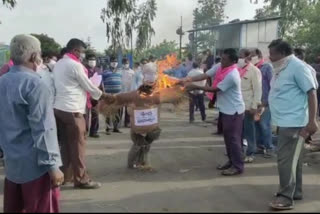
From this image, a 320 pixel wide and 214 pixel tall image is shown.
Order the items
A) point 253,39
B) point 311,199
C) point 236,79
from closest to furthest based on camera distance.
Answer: point 311,199 → point 236,79 → point 253,39

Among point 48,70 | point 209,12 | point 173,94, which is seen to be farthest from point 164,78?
point 209,12

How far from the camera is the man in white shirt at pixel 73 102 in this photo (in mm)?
5914

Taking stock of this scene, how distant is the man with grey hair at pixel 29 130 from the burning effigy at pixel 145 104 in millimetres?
3380

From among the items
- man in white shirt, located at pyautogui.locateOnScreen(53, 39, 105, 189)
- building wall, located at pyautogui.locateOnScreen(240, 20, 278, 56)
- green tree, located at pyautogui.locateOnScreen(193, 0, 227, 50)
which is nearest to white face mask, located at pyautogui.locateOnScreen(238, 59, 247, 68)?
man in white shirt, located at pyautogui.locateOnScreen(53, 39, 105, 189)

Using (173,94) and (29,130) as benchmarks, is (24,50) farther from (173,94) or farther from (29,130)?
(173,94)

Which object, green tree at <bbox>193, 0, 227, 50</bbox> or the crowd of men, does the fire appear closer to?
the crowd of men

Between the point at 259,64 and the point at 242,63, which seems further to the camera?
the point at 259,64

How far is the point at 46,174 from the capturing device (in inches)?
135

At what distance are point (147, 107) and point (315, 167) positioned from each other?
2807 mm

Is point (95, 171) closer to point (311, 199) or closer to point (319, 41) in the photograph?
point (311, 199)

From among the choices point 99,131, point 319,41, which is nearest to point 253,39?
point 319,41

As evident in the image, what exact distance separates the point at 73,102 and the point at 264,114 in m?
3.81

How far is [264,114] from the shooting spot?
8.40 m

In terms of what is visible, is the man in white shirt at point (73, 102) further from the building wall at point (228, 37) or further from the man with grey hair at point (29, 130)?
the building wall at point (228, 37)
